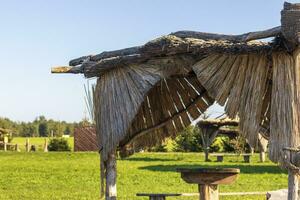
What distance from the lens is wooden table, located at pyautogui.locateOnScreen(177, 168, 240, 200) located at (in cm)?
889

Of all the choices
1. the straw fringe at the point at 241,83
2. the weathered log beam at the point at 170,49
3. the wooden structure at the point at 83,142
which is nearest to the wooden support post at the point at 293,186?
the straw fringe at the point at 241,83

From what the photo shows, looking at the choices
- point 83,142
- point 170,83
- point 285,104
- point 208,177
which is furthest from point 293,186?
point 83,142

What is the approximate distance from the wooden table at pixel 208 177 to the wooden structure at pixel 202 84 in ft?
3.73

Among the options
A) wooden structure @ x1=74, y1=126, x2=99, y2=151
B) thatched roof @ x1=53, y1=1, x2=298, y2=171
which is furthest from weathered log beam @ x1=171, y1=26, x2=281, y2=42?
wooden structure @ x1=74, y1=126, x2=99, y2=151

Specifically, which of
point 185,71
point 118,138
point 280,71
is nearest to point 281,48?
point 280,71

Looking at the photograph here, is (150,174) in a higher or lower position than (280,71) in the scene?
lower

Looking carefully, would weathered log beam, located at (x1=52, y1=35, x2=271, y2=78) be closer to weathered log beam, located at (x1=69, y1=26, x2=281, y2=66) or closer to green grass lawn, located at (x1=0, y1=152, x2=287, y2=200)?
weathered log beam, located at (x1=69, y1=26, x2=281, y2=66)

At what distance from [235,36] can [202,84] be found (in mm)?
773

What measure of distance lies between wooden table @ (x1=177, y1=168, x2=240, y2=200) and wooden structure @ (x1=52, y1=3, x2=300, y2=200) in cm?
114

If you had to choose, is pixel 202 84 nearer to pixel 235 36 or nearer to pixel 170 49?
pixel 170 49

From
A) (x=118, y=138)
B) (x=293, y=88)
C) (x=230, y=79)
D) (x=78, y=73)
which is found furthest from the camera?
(x=78, y=73)

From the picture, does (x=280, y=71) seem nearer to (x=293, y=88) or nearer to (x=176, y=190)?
(x=293, y=88)

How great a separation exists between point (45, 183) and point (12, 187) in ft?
3.94

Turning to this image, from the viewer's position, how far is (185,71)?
26.1 ft
